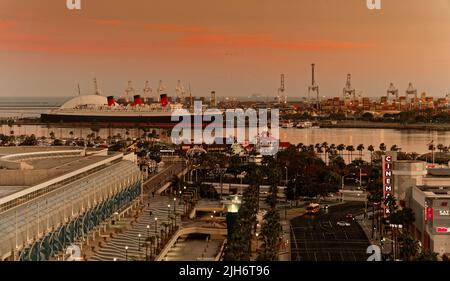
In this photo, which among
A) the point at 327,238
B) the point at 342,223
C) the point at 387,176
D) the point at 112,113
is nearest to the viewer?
the point at 327,238

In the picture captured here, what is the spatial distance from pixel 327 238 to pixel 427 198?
1269mm

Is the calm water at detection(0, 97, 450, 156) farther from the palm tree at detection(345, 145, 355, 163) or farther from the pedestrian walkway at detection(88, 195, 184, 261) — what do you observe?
the pedestrian walkway at detection(88, 195, 184, 261)

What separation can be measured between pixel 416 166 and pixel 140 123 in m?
23.1

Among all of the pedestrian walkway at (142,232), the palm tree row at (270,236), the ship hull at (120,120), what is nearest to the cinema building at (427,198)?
the palm tree row at (270,236)

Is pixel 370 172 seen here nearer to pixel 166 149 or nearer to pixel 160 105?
pixel 166 149

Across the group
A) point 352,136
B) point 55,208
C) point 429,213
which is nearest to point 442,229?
point 429,213

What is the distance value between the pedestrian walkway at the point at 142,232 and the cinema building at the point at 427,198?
2.56 metres

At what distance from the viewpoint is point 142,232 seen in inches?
310

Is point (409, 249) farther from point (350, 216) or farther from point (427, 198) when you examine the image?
point (350, 216)

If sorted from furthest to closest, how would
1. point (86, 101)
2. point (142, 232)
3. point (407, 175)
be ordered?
1. point (86, 101)
2. point (407, 175)
3. point (142, 232)

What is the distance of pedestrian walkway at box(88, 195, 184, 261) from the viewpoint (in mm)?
6742

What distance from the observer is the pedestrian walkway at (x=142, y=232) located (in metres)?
6.74

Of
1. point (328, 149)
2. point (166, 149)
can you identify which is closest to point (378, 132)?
point (328, 149)

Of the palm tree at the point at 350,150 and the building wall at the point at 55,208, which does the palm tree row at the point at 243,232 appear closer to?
the building wall at the point at 55,208
